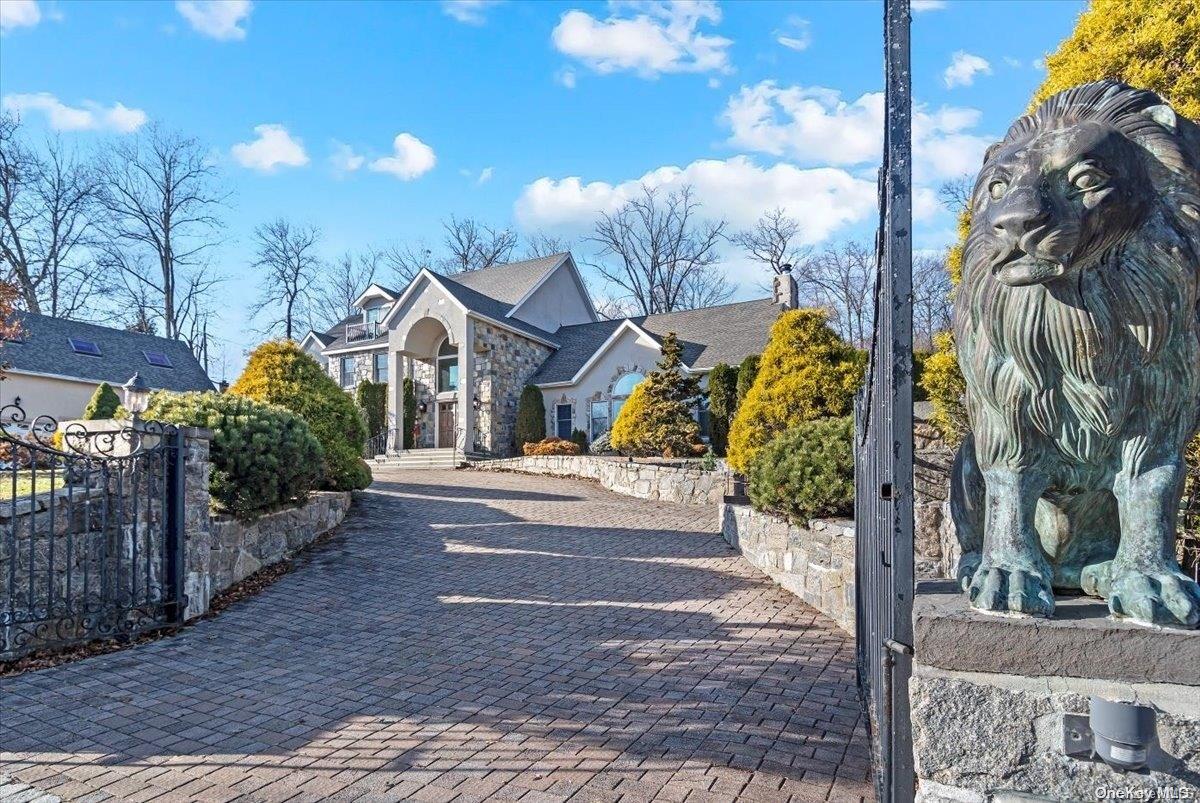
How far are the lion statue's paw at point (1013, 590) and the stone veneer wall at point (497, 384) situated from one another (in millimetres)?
21165

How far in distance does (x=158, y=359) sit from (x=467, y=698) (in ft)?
88.0

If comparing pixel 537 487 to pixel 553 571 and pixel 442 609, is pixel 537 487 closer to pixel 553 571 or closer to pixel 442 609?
pixel 553 571

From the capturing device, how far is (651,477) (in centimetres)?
1444

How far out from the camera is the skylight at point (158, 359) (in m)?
25.2

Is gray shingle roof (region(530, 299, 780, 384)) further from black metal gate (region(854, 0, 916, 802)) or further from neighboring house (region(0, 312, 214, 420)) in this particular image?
black metal gate (region(854, 0, 916, 802))

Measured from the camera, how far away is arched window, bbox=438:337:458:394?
24234 millimetres

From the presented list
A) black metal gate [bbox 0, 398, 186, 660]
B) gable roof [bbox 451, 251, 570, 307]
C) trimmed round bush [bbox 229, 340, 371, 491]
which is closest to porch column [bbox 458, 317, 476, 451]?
gable roof [bbox 451, 251, 570, 307]

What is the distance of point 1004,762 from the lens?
151 cm

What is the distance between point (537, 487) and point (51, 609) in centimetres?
1056

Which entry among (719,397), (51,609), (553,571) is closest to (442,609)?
(553,571)

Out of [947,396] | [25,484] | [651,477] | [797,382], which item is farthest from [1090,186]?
[651,477]

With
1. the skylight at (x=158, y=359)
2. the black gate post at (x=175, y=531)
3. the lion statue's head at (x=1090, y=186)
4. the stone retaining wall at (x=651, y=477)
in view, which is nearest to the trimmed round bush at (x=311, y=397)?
the black gate post at (x=175, y=531)

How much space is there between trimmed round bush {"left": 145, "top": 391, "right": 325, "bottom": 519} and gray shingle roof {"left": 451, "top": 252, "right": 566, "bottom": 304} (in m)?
17.9

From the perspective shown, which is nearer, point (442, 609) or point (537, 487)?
point (442, 609)
